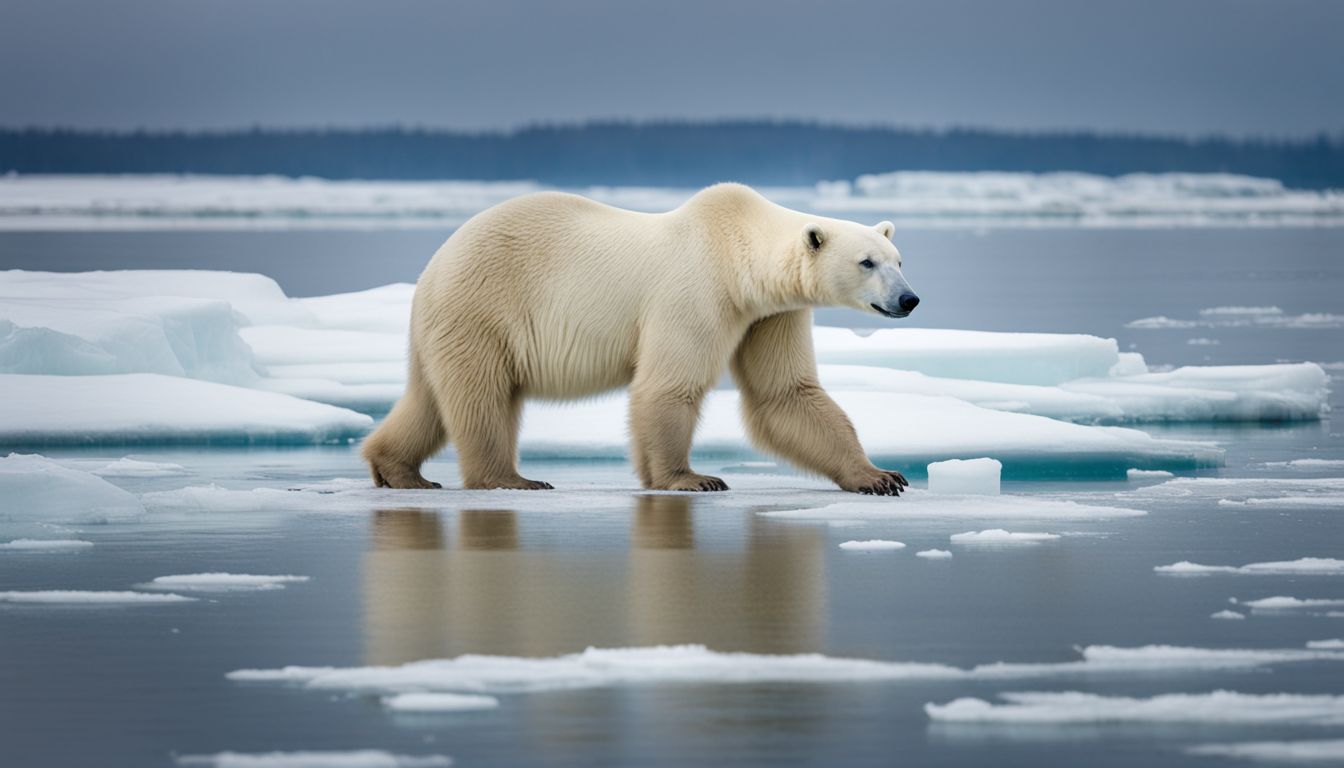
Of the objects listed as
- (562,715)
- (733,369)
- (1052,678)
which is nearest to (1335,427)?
(733,369)

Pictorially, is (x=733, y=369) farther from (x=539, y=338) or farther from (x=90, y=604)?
(x=90, y=604)

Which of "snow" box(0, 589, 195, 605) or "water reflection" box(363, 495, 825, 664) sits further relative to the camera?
"snow" box(0, 589, 195, 605)

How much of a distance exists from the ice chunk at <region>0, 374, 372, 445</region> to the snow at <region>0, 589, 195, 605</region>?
408 centimetres

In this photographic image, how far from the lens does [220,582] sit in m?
6.07

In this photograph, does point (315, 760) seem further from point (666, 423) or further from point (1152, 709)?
point (666, 423)

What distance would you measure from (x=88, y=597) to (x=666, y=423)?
283 centimetres

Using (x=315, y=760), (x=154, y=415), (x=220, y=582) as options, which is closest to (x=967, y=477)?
(x=220, y=582)

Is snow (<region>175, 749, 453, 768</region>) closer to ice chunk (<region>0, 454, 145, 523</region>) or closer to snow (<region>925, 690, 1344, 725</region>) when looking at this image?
snow (<region>925, 690, 1344, 725</region>)

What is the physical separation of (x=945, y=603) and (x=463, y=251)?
3.36 metres

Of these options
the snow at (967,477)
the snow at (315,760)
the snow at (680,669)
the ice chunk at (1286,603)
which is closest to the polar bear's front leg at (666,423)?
the snow at (967,477)

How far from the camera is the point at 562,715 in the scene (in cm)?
442

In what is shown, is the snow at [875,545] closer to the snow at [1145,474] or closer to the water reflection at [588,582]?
the water reflection at [588,582]

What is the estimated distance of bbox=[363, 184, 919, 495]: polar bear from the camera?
8133 mm

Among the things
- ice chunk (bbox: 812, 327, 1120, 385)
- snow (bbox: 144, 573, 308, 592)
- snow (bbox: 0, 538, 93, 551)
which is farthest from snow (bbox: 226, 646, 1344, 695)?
ice chunk (bbox: 812, 327, 1120, 385)
